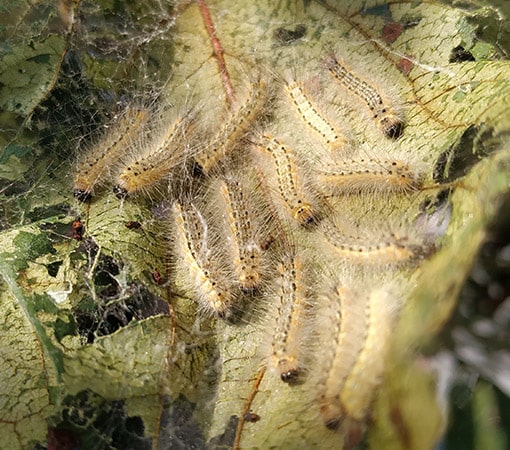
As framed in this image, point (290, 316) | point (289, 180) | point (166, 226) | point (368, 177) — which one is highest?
point (368, 177)

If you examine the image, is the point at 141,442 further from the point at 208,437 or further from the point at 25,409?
the point at 25,409

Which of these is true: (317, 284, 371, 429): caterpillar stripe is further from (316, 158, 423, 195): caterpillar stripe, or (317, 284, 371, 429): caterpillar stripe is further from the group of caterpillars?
(316, 158, 423, 195): caterpillar stripe

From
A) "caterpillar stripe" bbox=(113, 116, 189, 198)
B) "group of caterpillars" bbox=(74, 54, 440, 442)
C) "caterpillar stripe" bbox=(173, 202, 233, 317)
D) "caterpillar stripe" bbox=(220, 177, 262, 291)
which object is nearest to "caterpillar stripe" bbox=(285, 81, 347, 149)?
"group of caterpillars" bbox=(74, 54, 440, 442)

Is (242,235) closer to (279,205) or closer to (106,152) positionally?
(279,205)

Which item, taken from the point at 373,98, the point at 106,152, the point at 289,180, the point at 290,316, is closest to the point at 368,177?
the point at 289,180

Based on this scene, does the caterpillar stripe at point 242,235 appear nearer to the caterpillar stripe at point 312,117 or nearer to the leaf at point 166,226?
the leaf at point 166,226

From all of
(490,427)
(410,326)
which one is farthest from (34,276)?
(490,427)

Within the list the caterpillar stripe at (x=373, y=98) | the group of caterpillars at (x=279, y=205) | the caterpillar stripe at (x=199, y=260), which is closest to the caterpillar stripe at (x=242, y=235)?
the group of caterpillars at (x=279, y=205)
